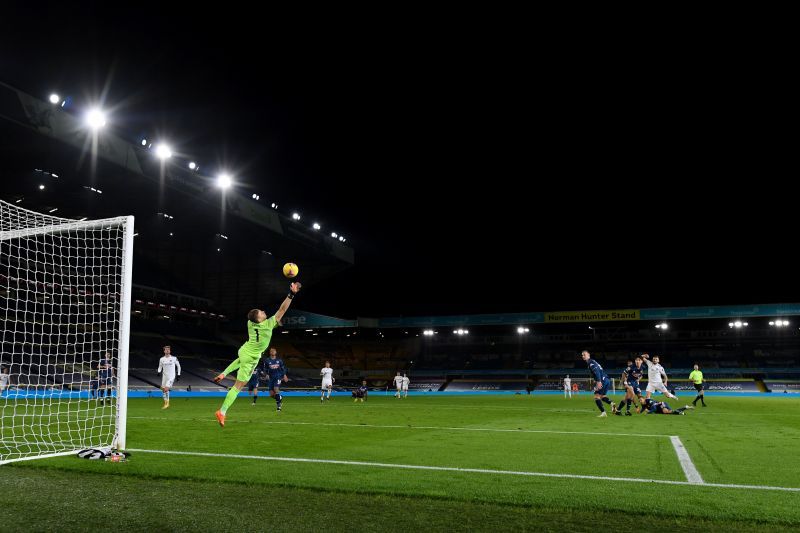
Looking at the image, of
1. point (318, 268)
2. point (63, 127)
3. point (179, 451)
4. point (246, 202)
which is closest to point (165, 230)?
point (246, 202)

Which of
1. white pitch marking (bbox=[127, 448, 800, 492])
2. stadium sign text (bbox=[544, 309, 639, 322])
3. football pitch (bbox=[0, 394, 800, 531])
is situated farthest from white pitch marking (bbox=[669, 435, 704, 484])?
stadium sign text (bbox=[544, 309, 639, 322])

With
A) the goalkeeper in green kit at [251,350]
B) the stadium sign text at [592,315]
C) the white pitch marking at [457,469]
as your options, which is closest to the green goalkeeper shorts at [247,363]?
the goalkeeper in green kit at [251,350]

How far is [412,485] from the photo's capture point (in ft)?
17.8

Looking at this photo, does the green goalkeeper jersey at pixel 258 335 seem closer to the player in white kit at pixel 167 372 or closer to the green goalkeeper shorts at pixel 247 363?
the green goalkeeper shorts at pixel 247 363

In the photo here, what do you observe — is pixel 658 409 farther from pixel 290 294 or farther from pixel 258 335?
pixel 290 294

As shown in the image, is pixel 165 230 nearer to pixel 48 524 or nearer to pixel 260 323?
pixel 260 323

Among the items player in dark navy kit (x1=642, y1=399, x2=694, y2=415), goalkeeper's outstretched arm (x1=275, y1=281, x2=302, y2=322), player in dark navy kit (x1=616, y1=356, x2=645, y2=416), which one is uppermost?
goalkeeper's outstretched arm (x1=275, y1=281, x2=302, y2=322)

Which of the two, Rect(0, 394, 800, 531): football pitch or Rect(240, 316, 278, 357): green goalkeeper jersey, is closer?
Rect(0, 394, 800, 531): football pitch

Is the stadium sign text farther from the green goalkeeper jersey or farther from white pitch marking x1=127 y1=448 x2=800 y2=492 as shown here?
white pitch marking x1=127 y1=448 x2=800 y2=492

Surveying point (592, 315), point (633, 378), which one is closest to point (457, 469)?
point (633, 378)

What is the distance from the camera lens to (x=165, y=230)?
41438 mm

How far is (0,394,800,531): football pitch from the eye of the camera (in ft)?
13.7

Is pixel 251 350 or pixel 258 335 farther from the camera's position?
pixel 251 350

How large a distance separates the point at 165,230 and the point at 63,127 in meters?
17.1
